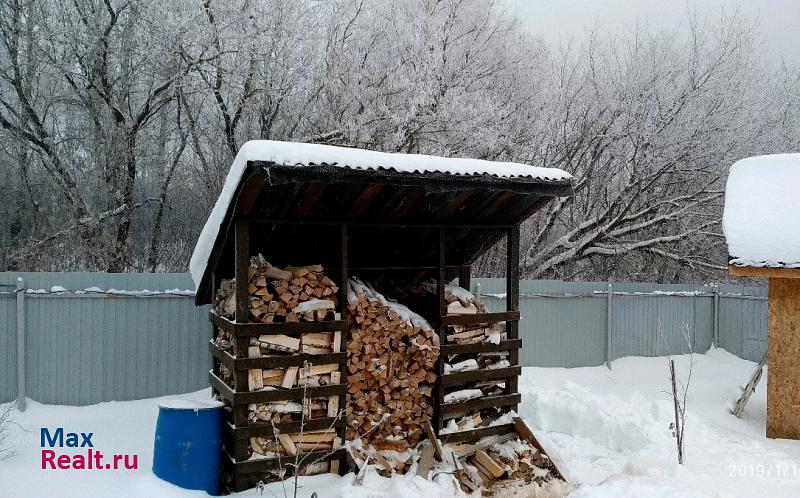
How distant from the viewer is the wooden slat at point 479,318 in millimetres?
5996

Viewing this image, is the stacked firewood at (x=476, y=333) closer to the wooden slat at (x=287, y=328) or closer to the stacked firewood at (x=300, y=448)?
the wooden slat at (x=287, y=328)

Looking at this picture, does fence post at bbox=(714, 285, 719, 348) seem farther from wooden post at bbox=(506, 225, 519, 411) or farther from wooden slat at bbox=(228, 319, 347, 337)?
wooden slat at bbox=(228, 319, 347, 337)

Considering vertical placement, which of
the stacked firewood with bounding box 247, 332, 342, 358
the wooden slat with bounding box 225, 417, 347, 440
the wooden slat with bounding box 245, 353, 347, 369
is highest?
the stacked firewood with bounding box 247, 332, 342, 358

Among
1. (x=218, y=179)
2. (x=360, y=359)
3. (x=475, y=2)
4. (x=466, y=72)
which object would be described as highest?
(x=475, y=2)

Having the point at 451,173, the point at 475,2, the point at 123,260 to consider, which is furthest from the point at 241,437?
the point at 475,2

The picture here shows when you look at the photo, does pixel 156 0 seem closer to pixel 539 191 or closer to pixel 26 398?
pixel 26 398

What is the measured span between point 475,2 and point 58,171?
32.4 ft

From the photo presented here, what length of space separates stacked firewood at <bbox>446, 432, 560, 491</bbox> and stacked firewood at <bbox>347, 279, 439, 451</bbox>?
1.83 ft

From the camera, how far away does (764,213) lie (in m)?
8.05

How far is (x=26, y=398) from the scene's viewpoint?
7066 mm

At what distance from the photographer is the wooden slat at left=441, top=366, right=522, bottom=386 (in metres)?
5.94

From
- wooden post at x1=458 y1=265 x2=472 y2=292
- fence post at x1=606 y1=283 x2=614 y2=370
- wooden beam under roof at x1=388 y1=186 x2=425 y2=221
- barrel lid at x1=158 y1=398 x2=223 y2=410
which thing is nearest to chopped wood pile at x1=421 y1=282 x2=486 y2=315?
wooden post at x1=458 y1=265 x2=472 y2=292

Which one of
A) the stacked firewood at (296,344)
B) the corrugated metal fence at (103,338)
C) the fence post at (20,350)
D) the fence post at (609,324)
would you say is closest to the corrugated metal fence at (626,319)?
the fence post at (609,324)

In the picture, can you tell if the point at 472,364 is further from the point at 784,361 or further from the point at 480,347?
the point at 784,361
